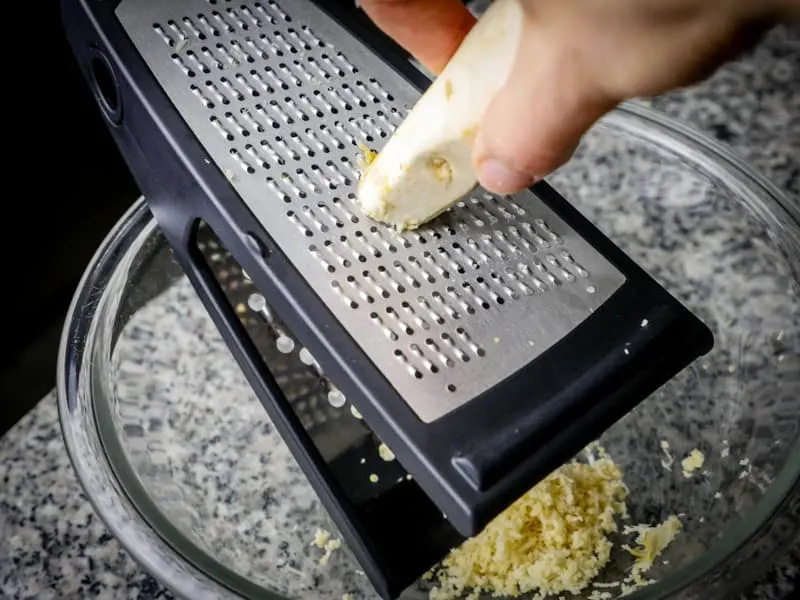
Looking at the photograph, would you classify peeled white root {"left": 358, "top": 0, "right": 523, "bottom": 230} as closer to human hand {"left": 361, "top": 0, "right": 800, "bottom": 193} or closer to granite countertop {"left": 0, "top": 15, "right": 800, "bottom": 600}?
human hand {"left": 361, "top": 0, "right": 800, "bottom": 193}

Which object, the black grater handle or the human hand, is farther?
the black grater handle

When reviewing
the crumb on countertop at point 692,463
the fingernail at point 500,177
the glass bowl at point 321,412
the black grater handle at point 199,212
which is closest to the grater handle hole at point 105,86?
the black grater handle at point 199,212

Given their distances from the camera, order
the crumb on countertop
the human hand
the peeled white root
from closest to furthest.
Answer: the human hand < the peeled white root < the crumb on countertop

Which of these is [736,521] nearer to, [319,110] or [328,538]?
[328,538]

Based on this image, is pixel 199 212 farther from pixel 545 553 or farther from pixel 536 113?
pixel 545 553

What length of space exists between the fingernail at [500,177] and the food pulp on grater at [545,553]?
0.92 ft

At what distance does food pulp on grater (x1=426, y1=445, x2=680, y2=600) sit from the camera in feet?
2.25

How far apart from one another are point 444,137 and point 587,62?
0.15 m

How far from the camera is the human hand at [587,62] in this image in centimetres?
37

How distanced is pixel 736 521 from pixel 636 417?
0.16 metres

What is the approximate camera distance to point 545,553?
2.26 feet

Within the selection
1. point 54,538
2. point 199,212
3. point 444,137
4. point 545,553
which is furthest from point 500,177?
point 54,538

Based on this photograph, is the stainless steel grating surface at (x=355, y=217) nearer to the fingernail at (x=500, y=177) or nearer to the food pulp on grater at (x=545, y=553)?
the fingernail at (x=500, y=177)

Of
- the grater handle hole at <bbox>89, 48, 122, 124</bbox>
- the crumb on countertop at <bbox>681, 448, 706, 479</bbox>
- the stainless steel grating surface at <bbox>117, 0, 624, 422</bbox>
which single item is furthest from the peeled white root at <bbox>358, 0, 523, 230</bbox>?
the crumb on countertop at <bbox>681, 448, 706, 479</bbox>
